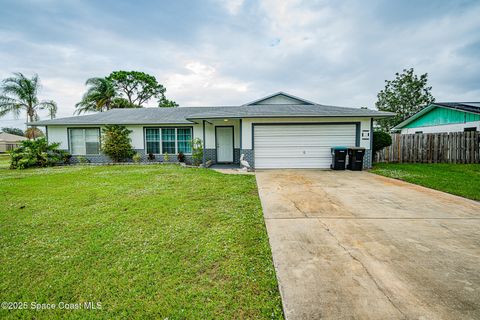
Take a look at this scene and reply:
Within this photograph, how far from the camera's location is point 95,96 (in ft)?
68.1

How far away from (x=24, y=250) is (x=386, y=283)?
4.42 metres

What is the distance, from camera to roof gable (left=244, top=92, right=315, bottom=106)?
1450cm

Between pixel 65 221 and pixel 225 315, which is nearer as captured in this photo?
pixel 225 315

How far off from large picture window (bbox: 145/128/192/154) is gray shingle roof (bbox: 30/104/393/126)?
0.67m

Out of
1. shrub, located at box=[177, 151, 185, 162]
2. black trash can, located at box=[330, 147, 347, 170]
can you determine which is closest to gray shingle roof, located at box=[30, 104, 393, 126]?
black trash can, located at box=[330, 147, 347, 170]

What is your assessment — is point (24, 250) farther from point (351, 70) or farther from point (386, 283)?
point (351, 70)

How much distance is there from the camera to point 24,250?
2.75m

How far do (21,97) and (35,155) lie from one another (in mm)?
12874

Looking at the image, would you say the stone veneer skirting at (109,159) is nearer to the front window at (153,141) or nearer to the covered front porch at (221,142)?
the front window at (153,141)

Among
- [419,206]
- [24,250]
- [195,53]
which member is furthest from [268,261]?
[195,53]

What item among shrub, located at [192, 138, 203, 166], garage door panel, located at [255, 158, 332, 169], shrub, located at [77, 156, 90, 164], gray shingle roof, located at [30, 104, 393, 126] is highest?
gray shingle roof, located at [30, 104, 393, 126]

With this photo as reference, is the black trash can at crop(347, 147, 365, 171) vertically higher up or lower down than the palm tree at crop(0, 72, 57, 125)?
lower down

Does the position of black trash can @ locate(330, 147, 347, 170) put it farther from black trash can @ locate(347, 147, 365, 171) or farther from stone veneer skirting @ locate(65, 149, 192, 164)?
stone veneer skirting @ locate(65, 149, 192, 164)

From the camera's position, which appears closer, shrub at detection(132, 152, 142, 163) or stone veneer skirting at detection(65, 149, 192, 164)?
shrub at detection(132, 152, 142, 163)
